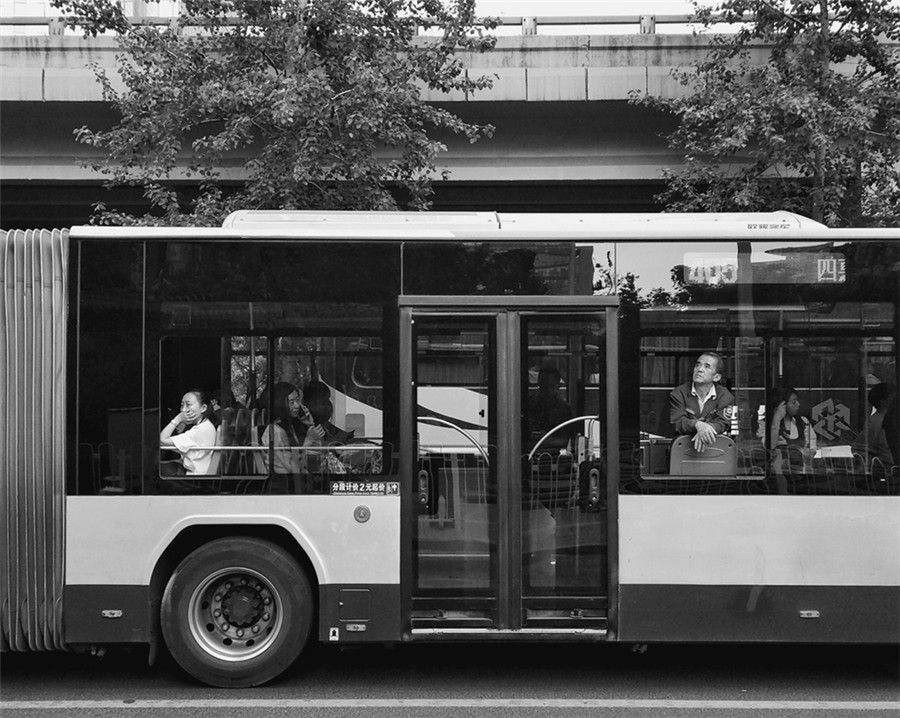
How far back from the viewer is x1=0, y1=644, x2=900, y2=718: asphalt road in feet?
17.9

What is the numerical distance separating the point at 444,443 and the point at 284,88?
4603mm

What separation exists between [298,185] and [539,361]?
4662 mm

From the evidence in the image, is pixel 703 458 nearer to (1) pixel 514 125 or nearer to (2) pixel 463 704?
(2) pixel 463 704

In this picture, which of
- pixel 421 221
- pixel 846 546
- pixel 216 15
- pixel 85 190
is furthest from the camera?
pixel 85 190

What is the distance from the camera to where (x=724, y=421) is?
231 inches

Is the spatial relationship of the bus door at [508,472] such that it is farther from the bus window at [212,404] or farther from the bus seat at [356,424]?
the bus window at [212,404]

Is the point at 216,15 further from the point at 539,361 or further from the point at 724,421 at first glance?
the point at 724,421

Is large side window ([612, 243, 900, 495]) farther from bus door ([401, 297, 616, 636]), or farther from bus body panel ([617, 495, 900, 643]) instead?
bus door ([401, 297, 616, 636])

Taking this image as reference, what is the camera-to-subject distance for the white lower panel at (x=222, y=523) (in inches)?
227

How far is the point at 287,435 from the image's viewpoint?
5.87 m

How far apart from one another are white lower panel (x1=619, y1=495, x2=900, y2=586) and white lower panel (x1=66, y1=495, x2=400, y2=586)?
162 centimetres

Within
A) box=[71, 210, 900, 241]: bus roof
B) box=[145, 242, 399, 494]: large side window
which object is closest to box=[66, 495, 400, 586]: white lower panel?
box=[145, 242, 399, 494]: large side window

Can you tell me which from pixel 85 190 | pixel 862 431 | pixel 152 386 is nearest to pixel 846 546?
pixel 862 431

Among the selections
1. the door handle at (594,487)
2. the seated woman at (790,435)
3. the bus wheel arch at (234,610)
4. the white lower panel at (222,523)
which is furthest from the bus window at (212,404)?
the seated woman at (790,435)
